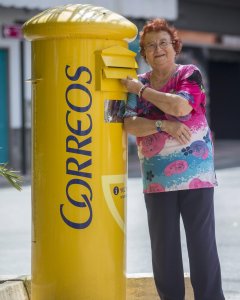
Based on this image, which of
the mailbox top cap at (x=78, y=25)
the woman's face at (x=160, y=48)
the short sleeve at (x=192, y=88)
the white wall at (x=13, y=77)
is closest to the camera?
the mailbox top cap at (x=78, y=25)

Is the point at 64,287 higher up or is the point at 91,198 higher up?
the point at 91,198

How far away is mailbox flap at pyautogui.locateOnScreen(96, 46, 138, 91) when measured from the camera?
3.94 metres

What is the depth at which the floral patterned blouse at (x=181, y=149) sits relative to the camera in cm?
411

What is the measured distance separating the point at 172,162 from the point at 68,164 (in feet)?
2.00

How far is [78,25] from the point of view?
3896mm

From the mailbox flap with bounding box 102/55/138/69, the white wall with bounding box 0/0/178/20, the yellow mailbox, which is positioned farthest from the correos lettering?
the white wall with bounding box 0/0/178/20

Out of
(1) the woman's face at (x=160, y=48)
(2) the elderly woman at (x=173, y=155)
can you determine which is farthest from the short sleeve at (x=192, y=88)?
(1) the woman's face at (x=160, y=48)

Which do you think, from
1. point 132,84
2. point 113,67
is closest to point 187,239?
point 132,84

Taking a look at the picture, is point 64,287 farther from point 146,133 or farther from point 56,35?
point 56,35

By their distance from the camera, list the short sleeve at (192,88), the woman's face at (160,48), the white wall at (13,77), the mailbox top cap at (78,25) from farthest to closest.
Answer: the white wall at (13,77)
the woman's face at (160,48)
the short sleeve at (192,88)
the mailbox top cap at (78,25)

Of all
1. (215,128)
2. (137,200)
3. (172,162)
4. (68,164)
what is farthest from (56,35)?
(215,128)

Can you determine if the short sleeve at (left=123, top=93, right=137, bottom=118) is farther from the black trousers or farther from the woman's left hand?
the black trousers

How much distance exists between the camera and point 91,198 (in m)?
3.96

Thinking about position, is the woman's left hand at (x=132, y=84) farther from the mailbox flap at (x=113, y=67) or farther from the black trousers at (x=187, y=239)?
the black trousers at (x=187, y=239)
